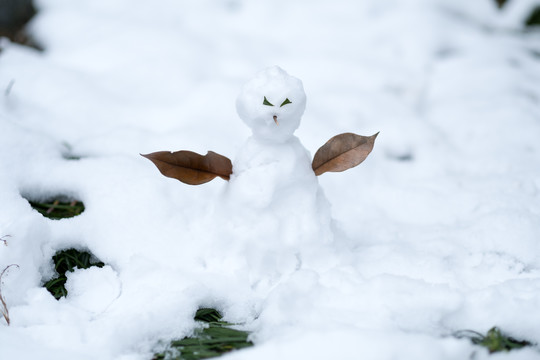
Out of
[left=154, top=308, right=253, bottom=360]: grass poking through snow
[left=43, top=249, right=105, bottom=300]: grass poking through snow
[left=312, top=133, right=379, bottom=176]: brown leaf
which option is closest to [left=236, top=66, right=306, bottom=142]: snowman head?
[left=312, top=133, right=379, bottom=176]: brown leaf

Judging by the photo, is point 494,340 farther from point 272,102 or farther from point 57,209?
point 57,209

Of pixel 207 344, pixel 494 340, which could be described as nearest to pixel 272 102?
pixel 207 344

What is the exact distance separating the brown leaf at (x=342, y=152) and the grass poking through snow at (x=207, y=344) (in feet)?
1.62

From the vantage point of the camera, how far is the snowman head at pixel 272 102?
3.71 ft

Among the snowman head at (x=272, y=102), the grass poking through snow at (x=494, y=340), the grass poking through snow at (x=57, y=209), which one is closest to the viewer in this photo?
the grass poking through snow at (x=494, y=340)

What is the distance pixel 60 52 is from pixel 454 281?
7.38 feet

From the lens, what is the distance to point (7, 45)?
2330mm

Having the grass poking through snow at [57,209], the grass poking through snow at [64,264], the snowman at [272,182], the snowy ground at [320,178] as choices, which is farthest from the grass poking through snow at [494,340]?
the grass poking through snow at [57,209]

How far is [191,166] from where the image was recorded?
3.98 ft

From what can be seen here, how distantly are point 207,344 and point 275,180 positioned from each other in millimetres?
445

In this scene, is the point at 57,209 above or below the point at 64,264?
above

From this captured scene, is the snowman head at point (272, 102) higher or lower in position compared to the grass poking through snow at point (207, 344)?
higher

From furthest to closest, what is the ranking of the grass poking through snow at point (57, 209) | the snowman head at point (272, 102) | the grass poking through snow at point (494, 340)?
1. the grass poking through snow at point (57, 209)
2. the snowman head at point (272, 102)
3. the grass poking through snow at point (494, 340)

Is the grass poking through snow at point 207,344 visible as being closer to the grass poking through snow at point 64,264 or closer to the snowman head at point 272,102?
the grass poking through snow at point 64,264
